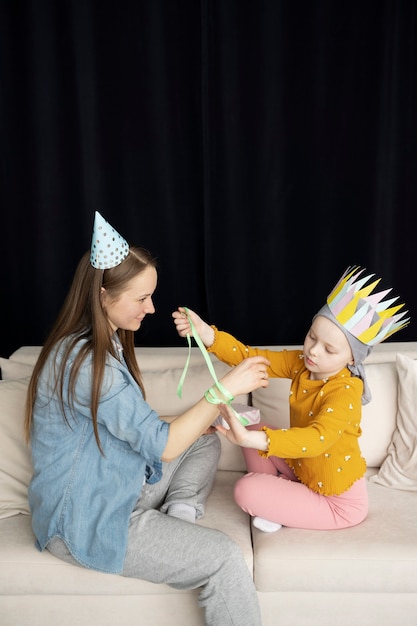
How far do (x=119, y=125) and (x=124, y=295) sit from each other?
1566mm

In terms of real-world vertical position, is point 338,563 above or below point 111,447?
below

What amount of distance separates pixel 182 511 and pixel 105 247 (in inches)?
30.4

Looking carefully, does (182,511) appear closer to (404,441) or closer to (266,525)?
(266,525)

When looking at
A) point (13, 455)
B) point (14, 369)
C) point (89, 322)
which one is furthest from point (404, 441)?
point (14, 369)

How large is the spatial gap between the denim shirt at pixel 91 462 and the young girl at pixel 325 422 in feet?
0.79

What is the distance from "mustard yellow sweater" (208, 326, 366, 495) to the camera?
1701 mm

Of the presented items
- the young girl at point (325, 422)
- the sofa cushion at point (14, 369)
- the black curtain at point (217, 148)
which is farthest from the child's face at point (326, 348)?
the black curtain at point (217, 148)

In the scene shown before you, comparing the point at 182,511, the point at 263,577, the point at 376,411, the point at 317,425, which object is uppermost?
the point at 317,425

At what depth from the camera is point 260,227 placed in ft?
10.2

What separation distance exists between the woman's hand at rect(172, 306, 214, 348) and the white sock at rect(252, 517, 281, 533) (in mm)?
534

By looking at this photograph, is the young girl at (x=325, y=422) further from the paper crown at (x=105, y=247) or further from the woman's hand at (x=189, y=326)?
the paper crown at (x=105, y=247)

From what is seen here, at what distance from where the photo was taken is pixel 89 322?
1735mm

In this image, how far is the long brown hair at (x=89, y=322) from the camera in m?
1.65

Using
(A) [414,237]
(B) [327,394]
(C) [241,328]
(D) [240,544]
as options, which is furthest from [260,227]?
(D) [240,544]
